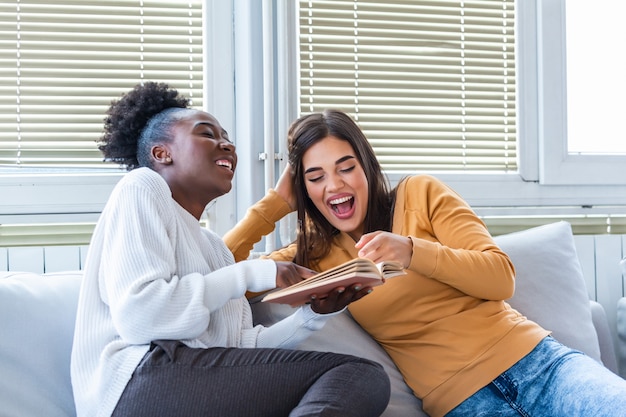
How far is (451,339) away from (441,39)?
126 centimetres

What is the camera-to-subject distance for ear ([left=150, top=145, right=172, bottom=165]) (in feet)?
5.33

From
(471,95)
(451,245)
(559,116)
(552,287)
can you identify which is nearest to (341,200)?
(451,245)

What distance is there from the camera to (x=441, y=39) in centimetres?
243

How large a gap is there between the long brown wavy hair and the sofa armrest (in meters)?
0.80

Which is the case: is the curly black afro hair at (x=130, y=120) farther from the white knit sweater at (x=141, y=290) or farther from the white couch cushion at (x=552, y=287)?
the white couch cushion at (x=552, y=287)

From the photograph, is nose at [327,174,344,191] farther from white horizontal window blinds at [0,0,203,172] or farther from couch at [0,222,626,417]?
white horizontal window blinds at [0,0,203,172]

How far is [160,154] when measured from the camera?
1633 millimetres

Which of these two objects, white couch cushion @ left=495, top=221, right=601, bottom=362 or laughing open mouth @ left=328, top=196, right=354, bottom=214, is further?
white couch cushion @ left=495, top=221, right=601, bottom=362

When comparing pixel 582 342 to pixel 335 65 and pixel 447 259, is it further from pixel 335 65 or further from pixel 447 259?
pixel 335 65

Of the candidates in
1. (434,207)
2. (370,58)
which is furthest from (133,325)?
(370,58)

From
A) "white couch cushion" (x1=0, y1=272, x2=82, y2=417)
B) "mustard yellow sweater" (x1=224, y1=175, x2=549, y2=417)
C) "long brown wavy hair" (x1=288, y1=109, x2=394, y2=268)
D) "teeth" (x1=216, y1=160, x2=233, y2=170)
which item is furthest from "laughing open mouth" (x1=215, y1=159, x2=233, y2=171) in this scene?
"white couch cushion" (x1=0, y1=272, x2=82, y2=417)

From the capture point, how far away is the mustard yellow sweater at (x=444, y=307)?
5.03 feet

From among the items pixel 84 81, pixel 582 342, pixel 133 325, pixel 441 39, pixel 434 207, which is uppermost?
pixel 441 39

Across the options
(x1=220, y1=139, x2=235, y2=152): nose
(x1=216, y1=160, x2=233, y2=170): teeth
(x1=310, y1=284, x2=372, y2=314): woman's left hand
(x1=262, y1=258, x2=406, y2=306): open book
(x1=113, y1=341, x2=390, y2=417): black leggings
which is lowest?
(x1=113, y1=341, x2=390, y2=417): black leggings
